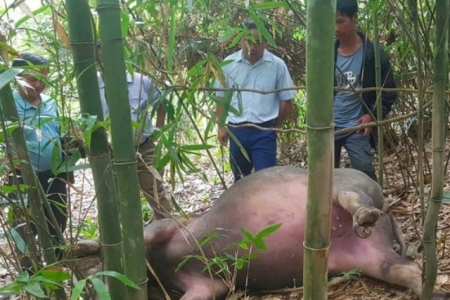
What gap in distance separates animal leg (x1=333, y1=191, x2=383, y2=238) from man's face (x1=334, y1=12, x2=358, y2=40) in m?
0.97

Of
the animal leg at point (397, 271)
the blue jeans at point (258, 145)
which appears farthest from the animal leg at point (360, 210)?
the blue jeans at point (258, 145)

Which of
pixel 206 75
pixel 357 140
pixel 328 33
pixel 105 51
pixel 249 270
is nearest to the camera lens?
pixel 328 33

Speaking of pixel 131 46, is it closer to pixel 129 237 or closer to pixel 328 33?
pixel 129 237

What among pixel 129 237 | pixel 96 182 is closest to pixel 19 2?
pixel 96 182

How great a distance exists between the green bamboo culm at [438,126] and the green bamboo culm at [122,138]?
0.68 m

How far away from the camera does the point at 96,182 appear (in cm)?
138

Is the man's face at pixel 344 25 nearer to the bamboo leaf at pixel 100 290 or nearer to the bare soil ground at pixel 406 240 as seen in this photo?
the bare soil ground at pixel 406 240

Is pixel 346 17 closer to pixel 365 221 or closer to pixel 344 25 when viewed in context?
pixel 344 25

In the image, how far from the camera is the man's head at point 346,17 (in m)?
2.67

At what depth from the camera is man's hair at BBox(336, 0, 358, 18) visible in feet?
8.73

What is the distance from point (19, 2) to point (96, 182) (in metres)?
0.45

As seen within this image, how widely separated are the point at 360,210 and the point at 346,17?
126 centimetres

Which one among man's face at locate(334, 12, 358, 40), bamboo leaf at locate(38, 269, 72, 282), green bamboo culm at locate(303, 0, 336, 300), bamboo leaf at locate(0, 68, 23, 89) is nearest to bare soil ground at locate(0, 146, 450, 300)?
bamboo leaf at locate(38, 269, 72, 282)

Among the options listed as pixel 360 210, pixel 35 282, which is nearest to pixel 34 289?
pixel 35 282
